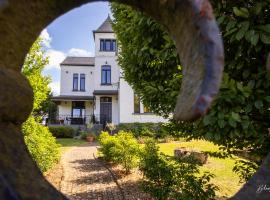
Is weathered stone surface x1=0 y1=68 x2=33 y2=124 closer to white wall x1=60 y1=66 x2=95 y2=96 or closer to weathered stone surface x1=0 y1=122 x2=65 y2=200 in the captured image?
weathered stone surface x1=0 y1=122 x2=65 y2=200

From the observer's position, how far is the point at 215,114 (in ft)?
13.8

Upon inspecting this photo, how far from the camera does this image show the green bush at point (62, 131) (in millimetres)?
36438

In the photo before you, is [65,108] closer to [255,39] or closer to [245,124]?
[245,124]

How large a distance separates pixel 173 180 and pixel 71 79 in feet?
133

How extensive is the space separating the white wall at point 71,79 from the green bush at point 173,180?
127 feet

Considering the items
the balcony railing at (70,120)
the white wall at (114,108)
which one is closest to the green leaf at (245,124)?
the white wall at (114,108)

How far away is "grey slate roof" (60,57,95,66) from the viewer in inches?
1849

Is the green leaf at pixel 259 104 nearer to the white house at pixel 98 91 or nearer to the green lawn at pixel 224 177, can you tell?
the green lawn at pixel 224 177

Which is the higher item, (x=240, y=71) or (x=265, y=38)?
(x=265, y=38)

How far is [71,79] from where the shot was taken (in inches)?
1852

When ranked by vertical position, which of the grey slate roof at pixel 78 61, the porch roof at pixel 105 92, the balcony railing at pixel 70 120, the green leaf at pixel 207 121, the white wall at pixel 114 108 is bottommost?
the green leaf at pixel 207 121

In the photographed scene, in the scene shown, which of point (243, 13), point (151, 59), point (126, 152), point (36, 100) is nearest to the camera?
point (243, 13)

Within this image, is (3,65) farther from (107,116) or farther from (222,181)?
(107,116)

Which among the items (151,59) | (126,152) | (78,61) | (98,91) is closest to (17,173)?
(151,59)
